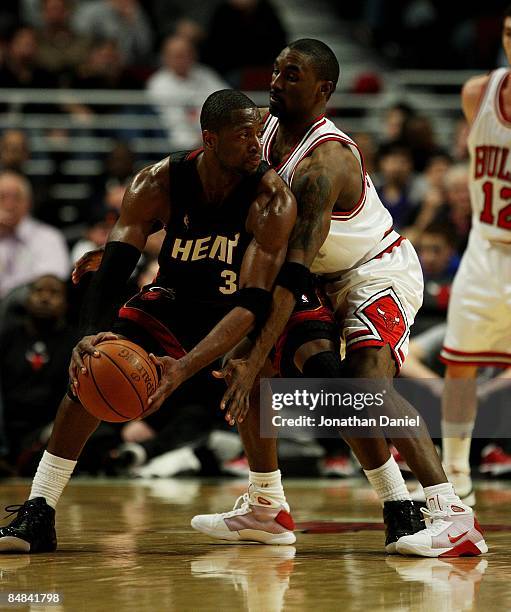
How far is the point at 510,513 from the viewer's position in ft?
19.4

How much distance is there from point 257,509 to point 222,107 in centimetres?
160

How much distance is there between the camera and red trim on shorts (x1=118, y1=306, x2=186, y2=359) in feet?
15.3

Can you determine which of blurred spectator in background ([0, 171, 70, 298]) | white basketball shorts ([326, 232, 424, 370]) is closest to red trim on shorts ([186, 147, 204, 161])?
white basketball shorts ([326, 232, 424, 370])

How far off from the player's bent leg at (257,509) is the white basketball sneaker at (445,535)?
1.97ft

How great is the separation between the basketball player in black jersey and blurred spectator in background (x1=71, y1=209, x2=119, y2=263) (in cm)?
423

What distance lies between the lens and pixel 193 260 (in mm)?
4668

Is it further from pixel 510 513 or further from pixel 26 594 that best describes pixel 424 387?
pixel 26 594

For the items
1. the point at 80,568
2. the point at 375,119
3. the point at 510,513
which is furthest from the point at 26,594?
the point at 375,119

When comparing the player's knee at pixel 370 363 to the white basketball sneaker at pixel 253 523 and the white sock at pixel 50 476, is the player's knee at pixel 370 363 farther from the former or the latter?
the white sock at pixel 50 476

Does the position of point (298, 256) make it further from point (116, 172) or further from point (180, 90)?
point (180, 90)

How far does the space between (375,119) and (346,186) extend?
7516mm

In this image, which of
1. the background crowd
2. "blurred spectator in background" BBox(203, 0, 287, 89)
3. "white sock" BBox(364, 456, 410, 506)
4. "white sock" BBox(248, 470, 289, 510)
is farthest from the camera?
"blurred spectator in background" BBox(203, 0, 287, 89)

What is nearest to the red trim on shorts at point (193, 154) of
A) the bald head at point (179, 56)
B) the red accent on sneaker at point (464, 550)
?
the red accent on sneaker at point (464, 550)

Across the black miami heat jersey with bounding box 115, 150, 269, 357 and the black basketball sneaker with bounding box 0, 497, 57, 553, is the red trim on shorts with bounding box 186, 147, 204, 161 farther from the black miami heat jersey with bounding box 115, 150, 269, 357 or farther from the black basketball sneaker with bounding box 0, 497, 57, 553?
the black basketball sneaker with bounding box 0, 497, 57, 553
